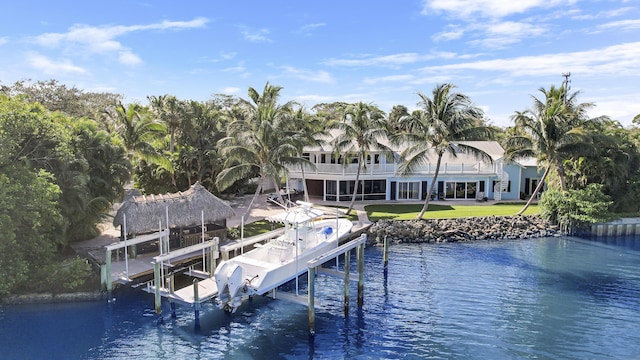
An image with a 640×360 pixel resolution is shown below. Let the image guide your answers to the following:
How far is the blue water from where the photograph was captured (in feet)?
49.1

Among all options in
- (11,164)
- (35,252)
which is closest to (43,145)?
(11,164)

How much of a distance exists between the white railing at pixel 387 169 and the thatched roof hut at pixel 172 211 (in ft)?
41.6

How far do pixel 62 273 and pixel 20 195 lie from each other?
3889mm

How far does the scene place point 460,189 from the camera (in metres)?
40.9

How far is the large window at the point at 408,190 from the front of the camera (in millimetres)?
39969

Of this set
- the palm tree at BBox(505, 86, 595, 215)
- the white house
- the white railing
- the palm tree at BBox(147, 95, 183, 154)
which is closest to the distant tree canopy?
the palm tree at BBox(147, 95, 183, 154)

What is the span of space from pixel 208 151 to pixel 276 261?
62.2ft

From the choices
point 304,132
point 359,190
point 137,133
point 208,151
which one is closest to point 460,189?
point 359,190

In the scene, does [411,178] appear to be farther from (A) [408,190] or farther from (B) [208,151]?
(B) [208,151]

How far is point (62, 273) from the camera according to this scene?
60.7 ft

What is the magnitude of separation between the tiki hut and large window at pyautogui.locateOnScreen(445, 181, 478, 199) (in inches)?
927

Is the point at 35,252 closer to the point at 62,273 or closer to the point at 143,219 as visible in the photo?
the point at 62,273

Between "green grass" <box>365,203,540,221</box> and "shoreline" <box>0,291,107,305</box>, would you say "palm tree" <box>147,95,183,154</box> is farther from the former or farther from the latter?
"shoreline" <box>0,291,107,305</box>

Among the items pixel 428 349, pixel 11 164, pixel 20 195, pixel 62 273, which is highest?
pixel 11 164
